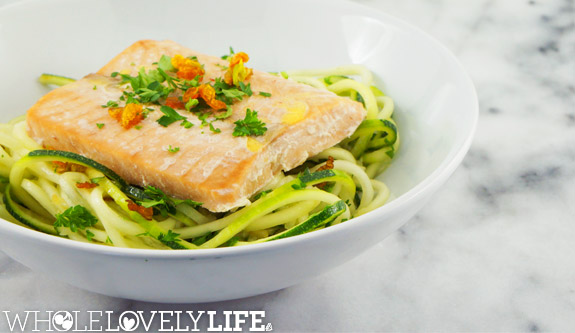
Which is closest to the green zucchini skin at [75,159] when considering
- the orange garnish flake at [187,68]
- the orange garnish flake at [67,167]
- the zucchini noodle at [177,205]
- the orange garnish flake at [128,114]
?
the zucchini noodle at [177,205]

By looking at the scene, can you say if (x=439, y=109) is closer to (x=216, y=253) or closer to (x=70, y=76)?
(x=216, y=253)

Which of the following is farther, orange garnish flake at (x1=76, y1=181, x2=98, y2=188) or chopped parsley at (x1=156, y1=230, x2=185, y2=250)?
orange garnish flake at (x1=76, y1=181, x2=98, y2=188)

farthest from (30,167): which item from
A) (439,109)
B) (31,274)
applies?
(439,109)

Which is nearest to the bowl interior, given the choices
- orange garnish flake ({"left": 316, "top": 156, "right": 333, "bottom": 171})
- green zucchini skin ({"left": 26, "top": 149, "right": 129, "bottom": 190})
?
orange garnish flake ({"left": 316, "top": 156, "right": 333, "bottom": 171})

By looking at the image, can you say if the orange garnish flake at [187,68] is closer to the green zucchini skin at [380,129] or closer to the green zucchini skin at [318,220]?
the green zucchini skin at [380,129]

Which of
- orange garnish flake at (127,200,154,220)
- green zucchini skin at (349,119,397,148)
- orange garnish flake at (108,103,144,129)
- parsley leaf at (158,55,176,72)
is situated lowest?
green zucchini skin at (349,119,397,148)

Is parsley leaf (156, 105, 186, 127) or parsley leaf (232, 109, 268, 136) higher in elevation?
parsley leaf (156, 105, 186, 127)

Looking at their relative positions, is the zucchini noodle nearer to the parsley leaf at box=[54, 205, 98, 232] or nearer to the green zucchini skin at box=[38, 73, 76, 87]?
the parsley leaf at box=[54, 205, 98, 232]
